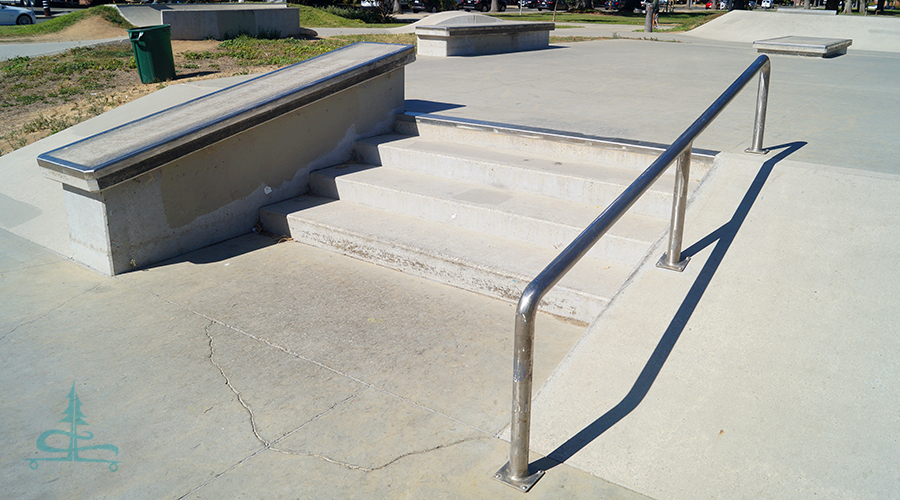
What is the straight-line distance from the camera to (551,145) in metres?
5.93

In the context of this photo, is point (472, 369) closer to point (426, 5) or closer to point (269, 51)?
point (269, 51)

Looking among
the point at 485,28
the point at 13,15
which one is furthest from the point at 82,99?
the point at 13,15

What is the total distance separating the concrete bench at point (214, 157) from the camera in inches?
198

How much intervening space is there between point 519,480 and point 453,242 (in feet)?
8.32

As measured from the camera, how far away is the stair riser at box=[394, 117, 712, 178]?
17.6 ft

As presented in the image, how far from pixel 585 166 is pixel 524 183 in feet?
1.90

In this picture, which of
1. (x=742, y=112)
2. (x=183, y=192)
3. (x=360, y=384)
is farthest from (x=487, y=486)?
(x=742, y=112)

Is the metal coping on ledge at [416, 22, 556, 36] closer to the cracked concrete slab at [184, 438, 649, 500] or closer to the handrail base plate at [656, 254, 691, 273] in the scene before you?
the handrail base plate at [656, 254, 691, 273]

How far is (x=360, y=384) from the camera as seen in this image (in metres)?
3.56

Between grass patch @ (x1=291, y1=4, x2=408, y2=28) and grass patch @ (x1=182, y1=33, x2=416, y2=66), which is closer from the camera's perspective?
grass patch @ (x1=182, y1=33, x2=416, y2=66)

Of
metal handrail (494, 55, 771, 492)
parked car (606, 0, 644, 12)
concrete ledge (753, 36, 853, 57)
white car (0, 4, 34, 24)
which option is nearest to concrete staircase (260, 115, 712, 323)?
metal handrail (494, 55, 771, 492)

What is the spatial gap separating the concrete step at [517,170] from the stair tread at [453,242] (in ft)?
2.20

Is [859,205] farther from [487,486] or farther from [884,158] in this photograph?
[487,486]

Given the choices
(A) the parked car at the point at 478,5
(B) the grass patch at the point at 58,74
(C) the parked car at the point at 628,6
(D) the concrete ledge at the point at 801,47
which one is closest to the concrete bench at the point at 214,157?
(B) the grass patch at the point at 58,74
